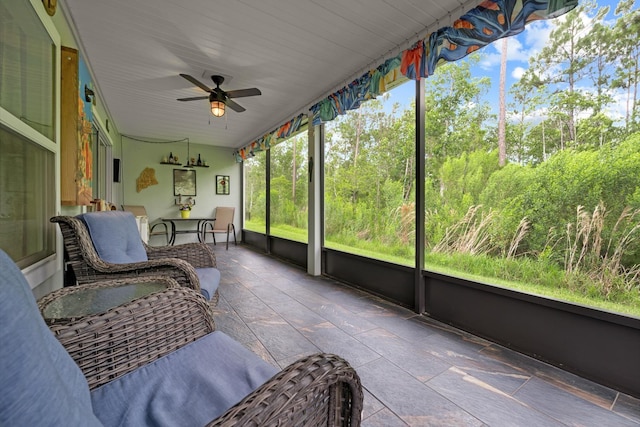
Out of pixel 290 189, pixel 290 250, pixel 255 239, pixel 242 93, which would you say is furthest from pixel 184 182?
pixel 242 93

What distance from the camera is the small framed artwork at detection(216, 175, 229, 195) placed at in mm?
6589

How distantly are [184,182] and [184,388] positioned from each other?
610 cm

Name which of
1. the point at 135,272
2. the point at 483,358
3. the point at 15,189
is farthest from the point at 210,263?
the point at 483,358

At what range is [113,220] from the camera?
6.04ft

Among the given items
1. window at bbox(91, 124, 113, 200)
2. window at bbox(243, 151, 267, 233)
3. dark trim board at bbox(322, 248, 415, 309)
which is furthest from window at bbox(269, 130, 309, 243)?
window at bbox(91, 124, 113, 200)

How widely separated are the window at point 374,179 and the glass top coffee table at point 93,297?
208cm

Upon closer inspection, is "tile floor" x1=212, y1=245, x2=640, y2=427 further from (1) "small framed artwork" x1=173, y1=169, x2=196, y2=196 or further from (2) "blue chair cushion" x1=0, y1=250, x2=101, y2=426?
(1) "small framed artwork" x1=173, y1=169, x2=196, y2=196

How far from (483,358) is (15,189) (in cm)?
264

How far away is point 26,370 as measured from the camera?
37 centimetres

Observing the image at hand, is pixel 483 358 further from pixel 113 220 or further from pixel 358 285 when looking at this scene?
pixel 113 220

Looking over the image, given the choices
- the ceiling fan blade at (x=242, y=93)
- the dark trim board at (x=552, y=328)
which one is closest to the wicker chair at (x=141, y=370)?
the dark trim board at (x=552, y=328)

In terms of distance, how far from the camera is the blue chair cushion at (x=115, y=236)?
5.43 ft

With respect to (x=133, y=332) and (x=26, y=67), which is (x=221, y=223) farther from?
(x=133, y=332)

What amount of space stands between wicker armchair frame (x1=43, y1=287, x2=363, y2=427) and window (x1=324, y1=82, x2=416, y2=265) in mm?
2071
